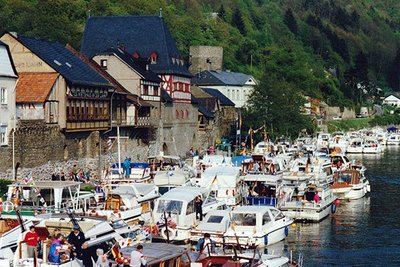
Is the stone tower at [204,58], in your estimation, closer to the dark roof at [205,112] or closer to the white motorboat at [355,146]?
the white motorboat at [355,146]

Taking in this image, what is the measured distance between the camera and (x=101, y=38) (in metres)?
76.5

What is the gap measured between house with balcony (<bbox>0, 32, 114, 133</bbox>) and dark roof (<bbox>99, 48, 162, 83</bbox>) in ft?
30.1

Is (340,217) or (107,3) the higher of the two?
(107,3)

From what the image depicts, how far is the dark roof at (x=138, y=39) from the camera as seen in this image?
7500cm

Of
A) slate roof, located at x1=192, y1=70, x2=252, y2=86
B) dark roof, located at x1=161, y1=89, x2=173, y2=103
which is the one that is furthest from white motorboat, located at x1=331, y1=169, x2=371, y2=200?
slate roof, located at x1=192, y1=70, x2=252, y2=86

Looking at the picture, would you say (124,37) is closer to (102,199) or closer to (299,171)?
(299,171)

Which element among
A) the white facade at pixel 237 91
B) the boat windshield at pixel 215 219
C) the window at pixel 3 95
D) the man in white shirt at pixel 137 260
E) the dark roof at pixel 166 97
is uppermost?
the white facade at pixel 237 91

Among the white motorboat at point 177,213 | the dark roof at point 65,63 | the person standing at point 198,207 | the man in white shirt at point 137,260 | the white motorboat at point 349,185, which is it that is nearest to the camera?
the man in white shirt at point 137,260

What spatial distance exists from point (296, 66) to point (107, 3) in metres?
33.5

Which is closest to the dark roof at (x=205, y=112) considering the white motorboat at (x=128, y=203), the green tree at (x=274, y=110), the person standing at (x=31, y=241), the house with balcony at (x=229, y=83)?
the green tree at (x=274, y=110)

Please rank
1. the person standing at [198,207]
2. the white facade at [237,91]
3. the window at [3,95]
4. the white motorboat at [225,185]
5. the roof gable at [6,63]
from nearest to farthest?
the person standing at [198,207]
the white motorboat at [225,185]
the roof gable at [6,63]
the window at [3,95]
the white facade at [237,91]

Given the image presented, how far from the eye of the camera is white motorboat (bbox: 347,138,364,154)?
105812 mm

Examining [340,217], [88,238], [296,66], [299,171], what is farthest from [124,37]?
[296,66]

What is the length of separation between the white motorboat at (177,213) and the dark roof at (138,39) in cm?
3796
